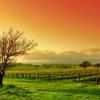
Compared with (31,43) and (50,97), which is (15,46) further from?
(50,97)

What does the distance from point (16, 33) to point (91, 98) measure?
26.3 meters

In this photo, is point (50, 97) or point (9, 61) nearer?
point (50, 97)

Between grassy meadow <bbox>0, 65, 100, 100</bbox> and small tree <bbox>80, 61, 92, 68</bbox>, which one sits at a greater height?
small tree <bbox>80, 61, 92, 68</bbox>

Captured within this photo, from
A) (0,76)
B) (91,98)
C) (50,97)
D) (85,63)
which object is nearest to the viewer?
(91,98)

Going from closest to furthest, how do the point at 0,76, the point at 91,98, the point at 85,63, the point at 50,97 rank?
the point at 91,98 < the point at 50,97 < the point at 0,76 < the point at 85,63

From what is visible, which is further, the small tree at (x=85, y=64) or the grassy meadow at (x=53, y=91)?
the small tree at (x=85, y=64)

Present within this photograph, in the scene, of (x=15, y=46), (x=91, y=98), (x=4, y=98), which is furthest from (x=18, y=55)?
(x=91, y=98)

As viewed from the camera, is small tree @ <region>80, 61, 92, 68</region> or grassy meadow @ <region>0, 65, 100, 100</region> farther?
small tree @ <region>80, 61, 92, 68</region>

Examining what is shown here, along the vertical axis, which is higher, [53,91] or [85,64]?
[85,64]

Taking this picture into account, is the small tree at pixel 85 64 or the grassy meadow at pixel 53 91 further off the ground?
the small tree at pixel 85 64

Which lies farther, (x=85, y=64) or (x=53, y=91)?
(x=85, y=64)

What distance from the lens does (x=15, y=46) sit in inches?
2053

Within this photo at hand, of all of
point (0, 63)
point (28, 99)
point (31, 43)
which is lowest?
point (28, 99)

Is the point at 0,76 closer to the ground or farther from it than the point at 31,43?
closer to the ground
